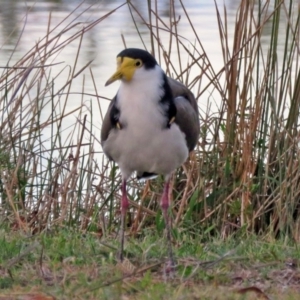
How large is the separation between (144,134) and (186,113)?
13.3 inches

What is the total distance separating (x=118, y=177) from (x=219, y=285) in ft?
7.23

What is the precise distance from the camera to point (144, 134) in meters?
3.94

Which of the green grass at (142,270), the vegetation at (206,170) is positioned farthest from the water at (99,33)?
the green grass at (142,270)

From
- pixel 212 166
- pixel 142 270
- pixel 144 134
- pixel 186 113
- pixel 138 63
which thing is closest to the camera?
pixel 142 270

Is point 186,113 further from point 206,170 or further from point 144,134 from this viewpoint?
point 206,170

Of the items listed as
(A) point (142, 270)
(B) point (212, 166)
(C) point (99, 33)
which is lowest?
(C) point (99, 33)

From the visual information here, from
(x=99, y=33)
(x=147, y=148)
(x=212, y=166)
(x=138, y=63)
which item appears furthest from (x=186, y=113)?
(x=99, y=33)

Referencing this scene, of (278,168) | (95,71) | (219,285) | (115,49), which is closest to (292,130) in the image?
(278,168)

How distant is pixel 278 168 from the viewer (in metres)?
5.25

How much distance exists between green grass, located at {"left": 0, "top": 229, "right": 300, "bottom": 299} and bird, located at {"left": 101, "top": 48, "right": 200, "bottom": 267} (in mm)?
111

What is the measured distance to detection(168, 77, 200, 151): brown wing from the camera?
4156 millimetres

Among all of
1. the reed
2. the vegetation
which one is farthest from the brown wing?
the reed

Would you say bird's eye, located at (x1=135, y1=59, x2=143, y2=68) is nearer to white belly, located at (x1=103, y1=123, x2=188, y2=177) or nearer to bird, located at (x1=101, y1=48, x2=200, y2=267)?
bird, located at (x1=101, y1=48, x2=200, y2=267)

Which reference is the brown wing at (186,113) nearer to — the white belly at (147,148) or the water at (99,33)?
the white belly at (147,148)
